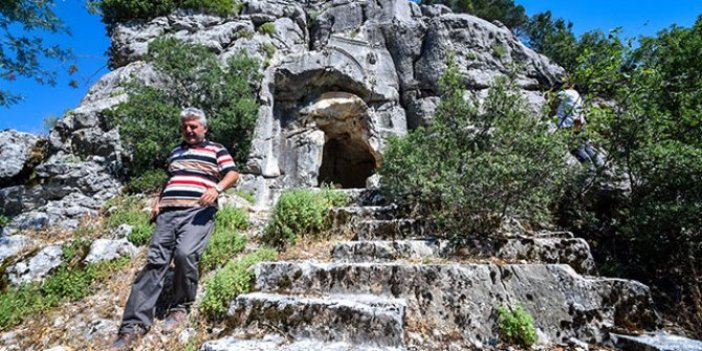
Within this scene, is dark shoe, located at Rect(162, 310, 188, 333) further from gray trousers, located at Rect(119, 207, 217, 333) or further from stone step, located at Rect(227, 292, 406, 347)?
stone step, located at Rect(227, 292, 406, 347)

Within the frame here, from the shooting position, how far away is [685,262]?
4.14 metres

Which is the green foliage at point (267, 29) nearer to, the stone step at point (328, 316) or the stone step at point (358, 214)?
the stone step at point (358, 214)

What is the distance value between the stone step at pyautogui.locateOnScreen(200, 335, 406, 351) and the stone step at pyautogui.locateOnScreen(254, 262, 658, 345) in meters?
0.62

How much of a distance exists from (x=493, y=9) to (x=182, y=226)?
2645 cm

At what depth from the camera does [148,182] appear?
8289 mm

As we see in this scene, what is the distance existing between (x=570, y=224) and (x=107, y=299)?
6796 millimetres

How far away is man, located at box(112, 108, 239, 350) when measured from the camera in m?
3.09

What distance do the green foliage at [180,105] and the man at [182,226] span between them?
18.3ft

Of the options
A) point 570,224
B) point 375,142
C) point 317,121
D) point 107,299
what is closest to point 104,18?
point 317,121

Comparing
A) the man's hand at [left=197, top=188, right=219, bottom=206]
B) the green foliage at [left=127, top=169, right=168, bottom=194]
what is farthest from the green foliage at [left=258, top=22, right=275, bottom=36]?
the man's hand at [left=197, top=188, right=219, bottom=206]

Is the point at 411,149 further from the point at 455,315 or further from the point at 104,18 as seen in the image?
the point at 104,18

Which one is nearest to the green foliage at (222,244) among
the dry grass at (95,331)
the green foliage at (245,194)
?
the dry grass at (95,331)

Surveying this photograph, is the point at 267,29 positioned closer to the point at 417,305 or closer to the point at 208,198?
the point at 208,198

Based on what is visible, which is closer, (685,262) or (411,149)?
(685,262)
